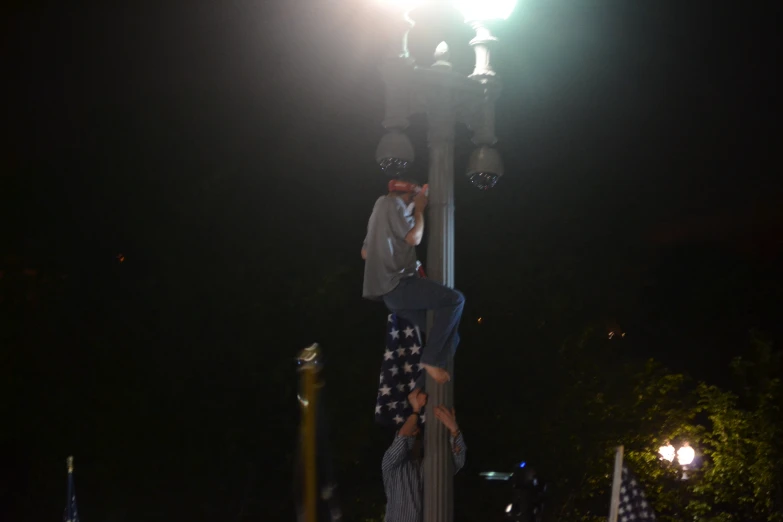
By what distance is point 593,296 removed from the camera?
636 inches

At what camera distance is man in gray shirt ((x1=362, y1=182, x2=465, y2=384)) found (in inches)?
204

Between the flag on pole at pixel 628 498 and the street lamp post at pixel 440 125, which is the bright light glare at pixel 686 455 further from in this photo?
the street lamp post at pixel 440 125

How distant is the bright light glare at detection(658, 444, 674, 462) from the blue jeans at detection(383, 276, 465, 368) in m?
10.6

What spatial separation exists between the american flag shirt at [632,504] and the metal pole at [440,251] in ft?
7.94

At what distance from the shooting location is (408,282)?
5371 mm

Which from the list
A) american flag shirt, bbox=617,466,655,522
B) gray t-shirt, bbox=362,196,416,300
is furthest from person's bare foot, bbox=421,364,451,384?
american flag shirt, bbox=617,466,655,522

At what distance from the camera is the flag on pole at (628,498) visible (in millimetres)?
6918

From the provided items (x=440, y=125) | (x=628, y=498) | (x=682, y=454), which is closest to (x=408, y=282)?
(x=440, y=125)

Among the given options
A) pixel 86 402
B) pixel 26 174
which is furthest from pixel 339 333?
pixel 26 174

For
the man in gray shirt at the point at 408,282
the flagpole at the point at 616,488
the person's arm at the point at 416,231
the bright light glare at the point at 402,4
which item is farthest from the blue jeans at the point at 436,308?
the flagpole at the point at 616,488

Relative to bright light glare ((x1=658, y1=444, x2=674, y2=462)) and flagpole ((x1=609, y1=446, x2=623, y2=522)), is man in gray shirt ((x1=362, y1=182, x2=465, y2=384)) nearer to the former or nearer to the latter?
flagpole ((x1=609, y1=446, x2=623, y2=522))

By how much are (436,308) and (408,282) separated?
0.25 meters

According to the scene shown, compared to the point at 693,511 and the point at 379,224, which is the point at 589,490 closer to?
the point at 693,511

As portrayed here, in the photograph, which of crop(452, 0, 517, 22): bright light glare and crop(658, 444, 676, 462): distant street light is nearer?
crop(452, 0, 517, 22): bright light glare
